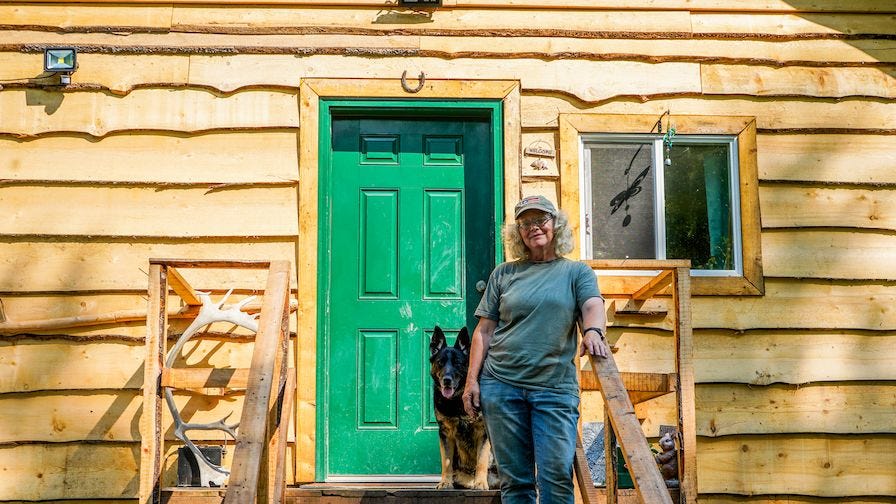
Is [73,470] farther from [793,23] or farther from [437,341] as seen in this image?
[793,23]

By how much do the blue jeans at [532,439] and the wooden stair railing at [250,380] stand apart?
0.93 metres

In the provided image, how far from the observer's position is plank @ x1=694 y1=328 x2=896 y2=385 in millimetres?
5785

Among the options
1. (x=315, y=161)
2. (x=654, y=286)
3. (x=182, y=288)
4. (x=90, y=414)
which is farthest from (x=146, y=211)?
(x=654, y=286)

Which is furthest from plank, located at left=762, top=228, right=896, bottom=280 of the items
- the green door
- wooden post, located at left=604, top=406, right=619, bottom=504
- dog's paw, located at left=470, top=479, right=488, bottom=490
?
dog's paw, located at left=470, top=479, right=488, bottom=490

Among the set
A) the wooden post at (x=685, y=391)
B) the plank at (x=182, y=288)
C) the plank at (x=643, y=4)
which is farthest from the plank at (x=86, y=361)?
the wooden post at (x=685, y=391)

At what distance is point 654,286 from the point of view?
5301mm

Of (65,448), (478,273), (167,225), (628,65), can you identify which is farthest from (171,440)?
(628,65)

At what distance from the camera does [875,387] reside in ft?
19.1

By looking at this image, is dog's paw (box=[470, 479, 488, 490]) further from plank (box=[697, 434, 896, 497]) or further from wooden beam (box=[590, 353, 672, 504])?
plank (box=[697, 434, 896, 497])

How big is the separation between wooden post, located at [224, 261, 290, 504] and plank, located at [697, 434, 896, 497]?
110 inches

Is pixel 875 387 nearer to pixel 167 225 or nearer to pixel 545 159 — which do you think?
pixel 545 159

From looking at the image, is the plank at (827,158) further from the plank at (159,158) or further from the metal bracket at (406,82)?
the plank at (159,158)

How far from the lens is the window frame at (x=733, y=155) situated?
19.2 ft

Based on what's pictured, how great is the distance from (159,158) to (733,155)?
138 inches
